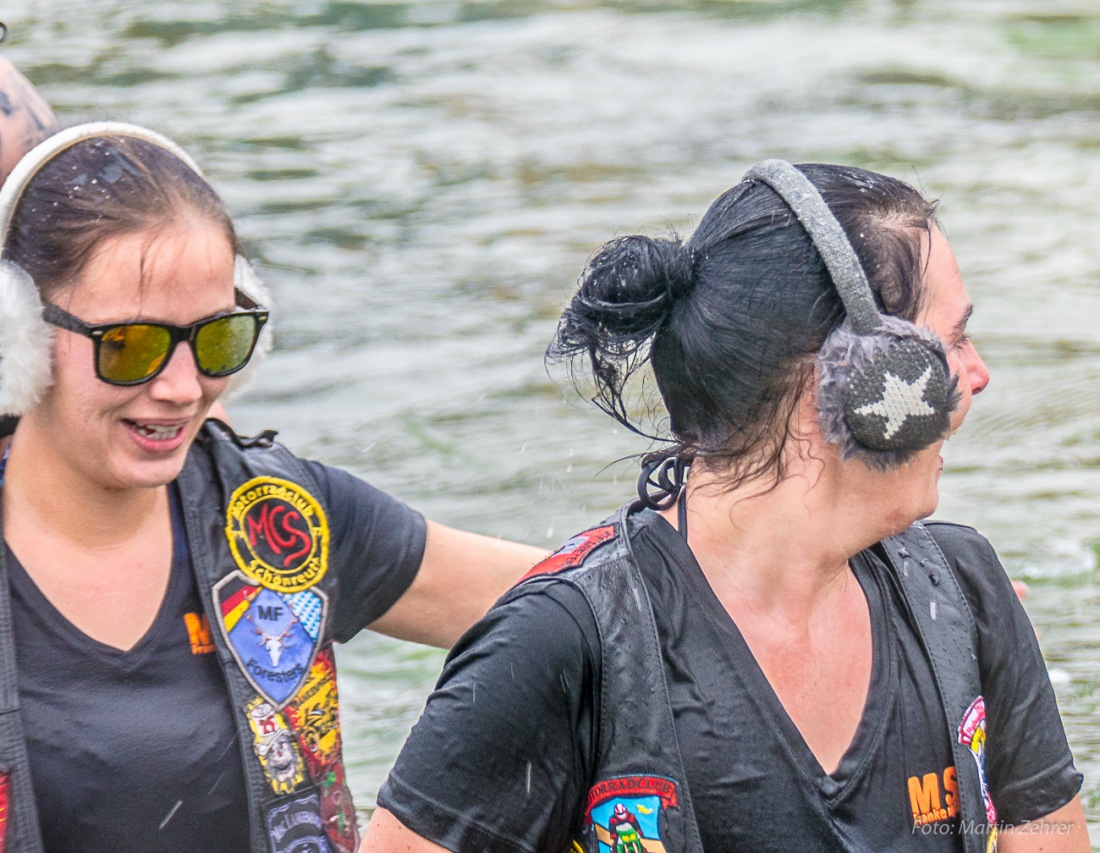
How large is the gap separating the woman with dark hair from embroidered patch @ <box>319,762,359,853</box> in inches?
33.9

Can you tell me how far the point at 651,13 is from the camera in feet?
50.9

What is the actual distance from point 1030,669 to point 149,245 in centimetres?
159

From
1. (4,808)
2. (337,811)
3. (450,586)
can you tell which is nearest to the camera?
(4,808)

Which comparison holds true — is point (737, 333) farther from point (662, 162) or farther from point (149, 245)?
point (662, 162)

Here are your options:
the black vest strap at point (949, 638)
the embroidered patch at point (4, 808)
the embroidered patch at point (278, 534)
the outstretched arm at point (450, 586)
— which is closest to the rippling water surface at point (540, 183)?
the embroidered patch at point (278, 534)

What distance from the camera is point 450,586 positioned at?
11.1 ft

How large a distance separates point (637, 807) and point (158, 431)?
1180 millimetres

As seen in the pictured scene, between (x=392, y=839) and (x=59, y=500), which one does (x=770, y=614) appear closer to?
(x=392, y=839)

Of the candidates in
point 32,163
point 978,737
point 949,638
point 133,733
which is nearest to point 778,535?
point 949,638

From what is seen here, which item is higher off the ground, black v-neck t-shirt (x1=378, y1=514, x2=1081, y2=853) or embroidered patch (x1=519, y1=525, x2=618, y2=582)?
embroidered patch (x1=519, y1=525, x2=618, y2=582)

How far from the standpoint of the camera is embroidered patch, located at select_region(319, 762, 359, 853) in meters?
3.06

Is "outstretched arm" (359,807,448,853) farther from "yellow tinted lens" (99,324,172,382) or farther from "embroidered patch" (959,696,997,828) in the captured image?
"yellow tinted lens" (99,324,172,382)

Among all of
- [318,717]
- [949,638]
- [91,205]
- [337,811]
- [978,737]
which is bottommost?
[337,811]

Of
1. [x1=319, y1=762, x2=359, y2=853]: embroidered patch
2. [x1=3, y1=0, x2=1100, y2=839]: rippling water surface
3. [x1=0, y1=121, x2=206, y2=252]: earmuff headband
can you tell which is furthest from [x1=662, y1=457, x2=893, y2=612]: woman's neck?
[x1=3, y1=0, x2=1100, y2=839]: rippling water surface
